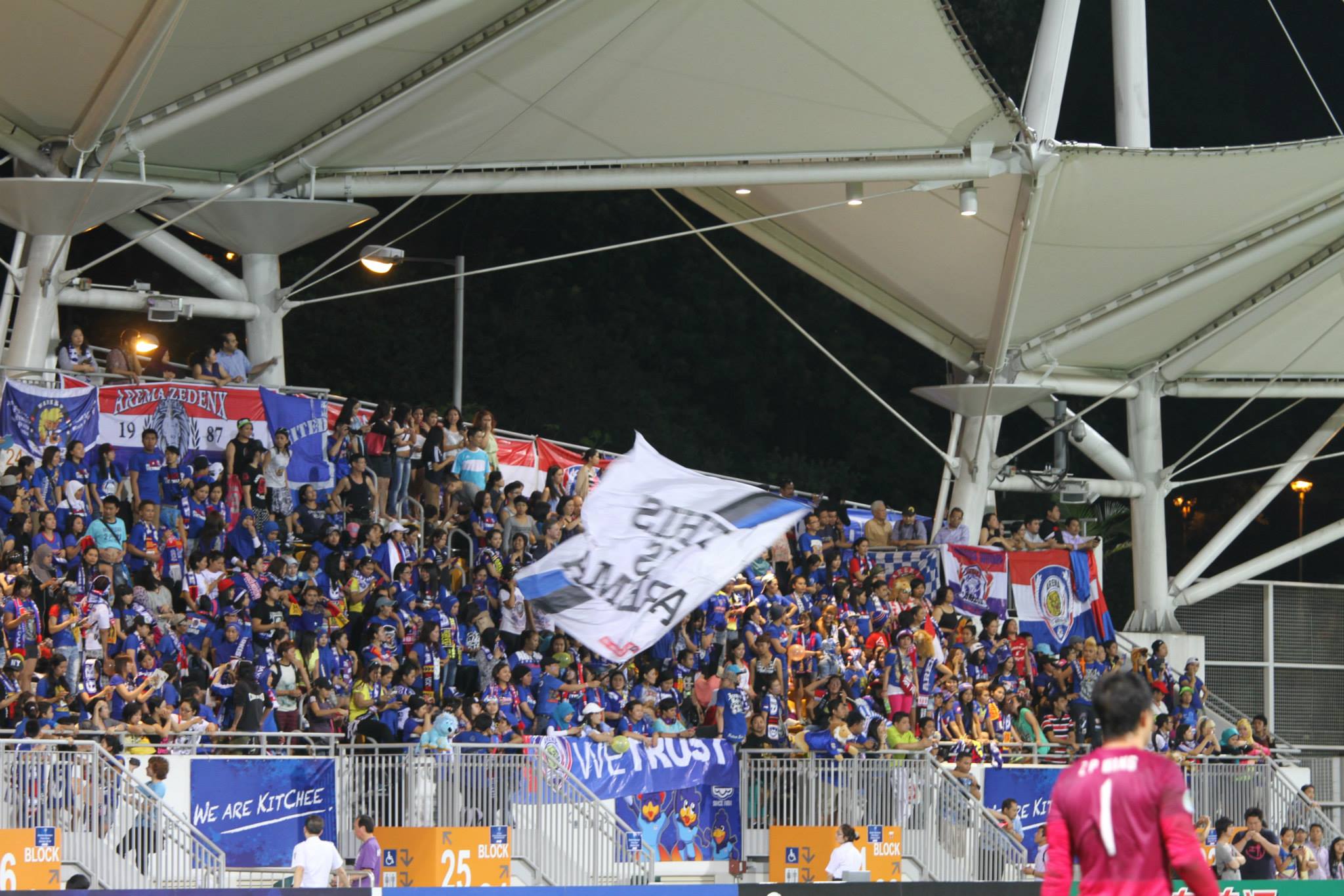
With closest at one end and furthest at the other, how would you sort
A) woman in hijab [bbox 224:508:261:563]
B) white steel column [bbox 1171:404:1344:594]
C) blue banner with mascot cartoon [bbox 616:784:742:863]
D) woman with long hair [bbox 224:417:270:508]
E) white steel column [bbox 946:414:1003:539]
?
blue banner with mascot cartoon [bbox 616:784:742:863], woman in hijab [bbox 224:508:261:563], woman with long hair [bbox 224:417:270:508], white steel column [bbox 946:414:1003:539], white steel column [bbox 1171:404:1344:594]

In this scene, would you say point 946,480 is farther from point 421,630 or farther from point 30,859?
point 30,859

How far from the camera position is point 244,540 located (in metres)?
22.5

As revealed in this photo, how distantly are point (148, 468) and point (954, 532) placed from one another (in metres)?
13.3

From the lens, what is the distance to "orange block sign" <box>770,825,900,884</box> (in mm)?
20922

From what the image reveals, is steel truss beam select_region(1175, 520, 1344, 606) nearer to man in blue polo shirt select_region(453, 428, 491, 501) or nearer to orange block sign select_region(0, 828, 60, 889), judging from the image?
man in blue polo shirt select_region(453, 428, 491, 501)

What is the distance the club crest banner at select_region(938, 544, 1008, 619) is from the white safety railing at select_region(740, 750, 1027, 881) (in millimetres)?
7528

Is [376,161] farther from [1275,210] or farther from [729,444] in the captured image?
[729,444]

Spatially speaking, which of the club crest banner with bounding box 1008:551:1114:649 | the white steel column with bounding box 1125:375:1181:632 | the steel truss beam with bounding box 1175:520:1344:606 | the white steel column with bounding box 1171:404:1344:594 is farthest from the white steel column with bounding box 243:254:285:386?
the steel truss beam with bounding box 1175:520:1344:606

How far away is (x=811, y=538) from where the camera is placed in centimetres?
2825

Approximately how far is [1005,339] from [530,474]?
7763 mm

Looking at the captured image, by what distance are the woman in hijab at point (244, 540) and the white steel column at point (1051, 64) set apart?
12.6 m

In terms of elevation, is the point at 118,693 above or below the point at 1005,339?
below

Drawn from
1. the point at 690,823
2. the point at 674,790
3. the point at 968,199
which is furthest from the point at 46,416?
the point at 968,199

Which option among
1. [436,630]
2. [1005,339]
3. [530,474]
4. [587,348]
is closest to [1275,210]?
[1005,339]
